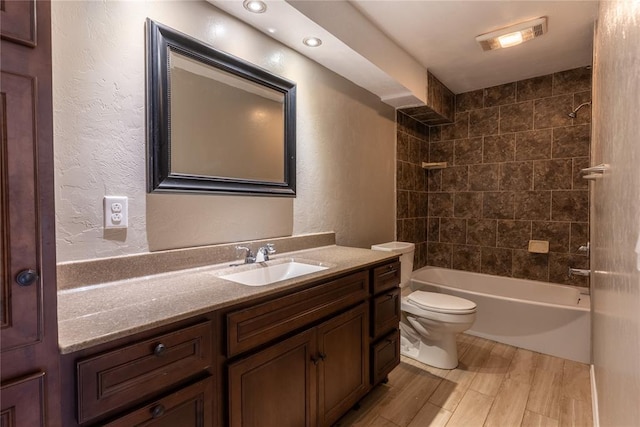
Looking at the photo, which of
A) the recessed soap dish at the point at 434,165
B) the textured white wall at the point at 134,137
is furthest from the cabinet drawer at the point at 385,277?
the recessed soap dish at the point at 434,165

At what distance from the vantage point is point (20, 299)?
0.65 metres

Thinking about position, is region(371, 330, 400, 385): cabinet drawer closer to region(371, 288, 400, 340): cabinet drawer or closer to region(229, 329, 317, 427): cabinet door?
region(371, 288, 400, 340): cabinet drawer

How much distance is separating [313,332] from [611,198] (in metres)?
→ 1.23

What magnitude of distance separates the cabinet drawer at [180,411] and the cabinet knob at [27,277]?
16.3 inches

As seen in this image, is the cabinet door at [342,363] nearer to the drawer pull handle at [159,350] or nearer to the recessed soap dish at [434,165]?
the drawer pull handle at [159,350]

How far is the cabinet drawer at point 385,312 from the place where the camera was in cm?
181

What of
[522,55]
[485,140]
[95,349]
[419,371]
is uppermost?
[522,55]

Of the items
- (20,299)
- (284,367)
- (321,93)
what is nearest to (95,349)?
(20,299)

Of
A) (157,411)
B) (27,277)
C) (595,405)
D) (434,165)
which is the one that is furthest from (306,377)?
(434,165)

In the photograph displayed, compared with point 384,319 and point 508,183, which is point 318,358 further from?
point 508,183

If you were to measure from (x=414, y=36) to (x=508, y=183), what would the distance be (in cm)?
183

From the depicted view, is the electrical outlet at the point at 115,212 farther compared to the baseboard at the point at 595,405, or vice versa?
the baseboard at the point at 595,405

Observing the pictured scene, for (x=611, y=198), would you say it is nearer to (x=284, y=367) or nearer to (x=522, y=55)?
(x=284, y=367)

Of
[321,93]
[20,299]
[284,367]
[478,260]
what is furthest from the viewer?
[478,260]
